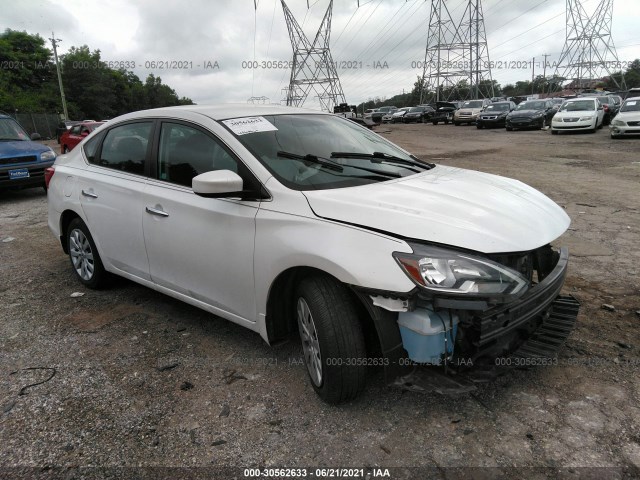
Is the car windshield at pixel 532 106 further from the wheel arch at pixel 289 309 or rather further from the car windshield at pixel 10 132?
the wheel arch at pixel 289 309

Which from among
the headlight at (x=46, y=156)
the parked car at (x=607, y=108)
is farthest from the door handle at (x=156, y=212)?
the parked car at (x=607, y=108)

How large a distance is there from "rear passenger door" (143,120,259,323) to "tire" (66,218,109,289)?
3.32 feet

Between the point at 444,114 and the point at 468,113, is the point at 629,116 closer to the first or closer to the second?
the point at 468,113

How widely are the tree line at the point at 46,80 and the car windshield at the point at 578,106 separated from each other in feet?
148

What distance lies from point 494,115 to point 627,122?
32.6 feet

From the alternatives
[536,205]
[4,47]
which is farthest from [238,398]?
[4,47]

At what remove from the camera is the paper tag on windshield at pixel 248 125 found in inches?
123

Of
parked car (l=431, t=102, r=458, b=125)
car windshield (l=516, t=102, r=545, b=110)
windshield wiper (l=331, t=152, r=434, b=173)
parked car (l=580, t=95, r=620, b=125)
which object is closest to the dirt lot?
windshield wiper (l=331, t=152, r=434, b=173)

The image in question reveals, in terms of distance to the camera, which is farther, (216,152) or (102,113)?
(102,113)

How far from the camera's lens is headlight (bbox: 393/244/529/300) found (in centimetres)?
216

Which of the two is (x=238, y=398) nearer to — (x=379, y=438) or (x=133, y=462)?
(x=133, y=462)

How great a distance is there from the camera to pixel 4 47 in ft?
160

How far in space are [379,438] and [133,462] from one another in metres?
1.21

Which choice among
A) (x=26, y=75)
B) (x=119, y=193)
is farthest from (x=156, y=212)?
(x=26, y=75)
